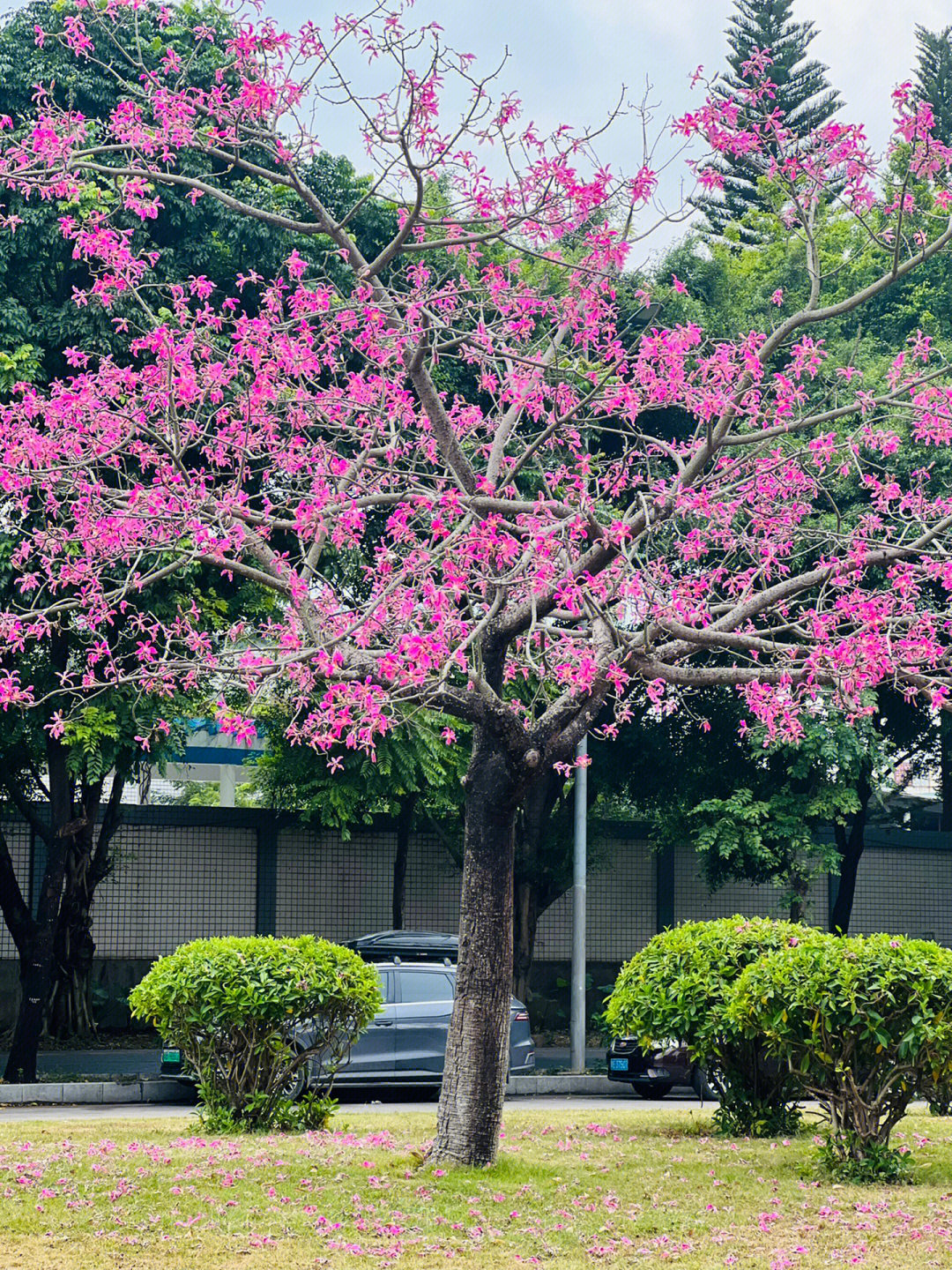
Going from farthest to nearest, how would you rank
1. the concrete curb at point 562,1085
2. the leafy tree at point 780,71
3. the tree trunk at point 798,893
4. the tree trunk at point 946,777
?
the leafy tree at point 780,71 → the tree trunk at point 946,777 → the tree trunk at point 798,893 → the concrete curb at point 562,1085

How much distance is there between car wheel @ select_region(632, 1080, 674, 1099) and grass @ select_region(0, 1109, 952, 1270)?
5.98m

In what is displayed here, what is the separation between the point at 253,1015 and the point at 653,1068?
690 centimetres

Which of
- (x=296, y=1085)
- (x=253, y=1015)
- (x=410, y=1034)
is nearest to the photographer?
(x=253, y=1015)

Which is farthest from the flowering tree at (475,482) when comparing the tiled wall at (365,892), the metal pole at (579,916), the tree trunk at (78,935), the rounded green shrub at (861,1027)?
the tiled wall at (365,892)

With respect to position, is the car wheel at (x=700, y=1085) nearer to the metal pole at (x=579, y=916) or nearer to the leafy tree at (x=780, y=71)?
the metal pole at (x=579, y=916)

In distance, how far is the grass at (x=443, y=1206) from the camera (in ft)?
21.9

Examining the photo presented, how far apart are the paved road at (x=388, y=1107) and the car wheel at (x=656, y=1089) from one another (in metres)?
0.08

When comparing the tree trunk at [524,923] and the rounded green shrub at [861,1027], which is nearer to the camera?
the rounded green shrub at [861,1027]

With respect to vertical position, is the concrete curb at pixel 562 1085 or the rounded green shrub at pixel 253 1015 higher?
the rounded green shrub at pixel 253 1015

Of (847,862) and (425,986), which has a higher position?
(847,862)

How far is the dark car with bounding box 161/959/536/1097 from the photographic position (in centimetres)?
1522

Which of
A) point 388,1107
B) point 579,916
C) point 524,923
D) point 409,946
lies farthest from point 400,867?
point 388,1107

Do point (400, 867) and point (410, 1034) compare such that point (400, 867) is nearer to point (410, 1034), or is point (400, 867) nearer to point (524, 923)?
point (524, 923)

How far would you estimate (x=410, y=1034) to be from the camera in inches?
609
